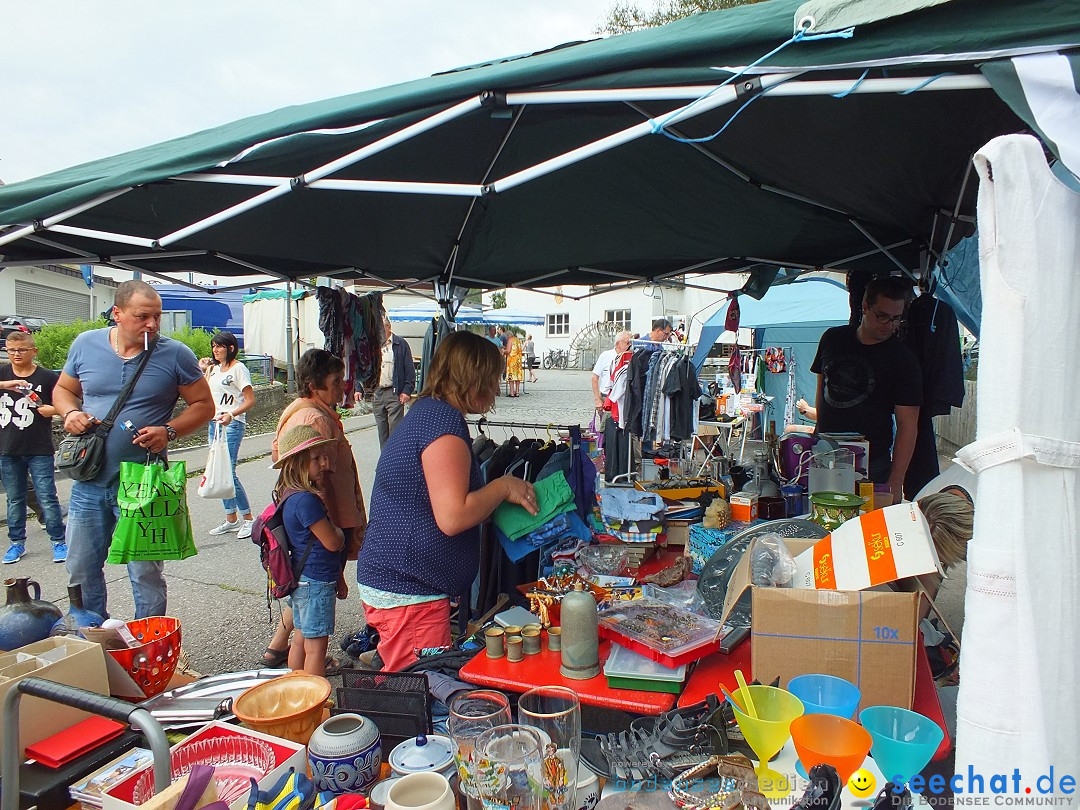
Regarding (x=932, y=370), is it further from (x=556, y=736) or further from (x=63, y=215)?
(x=63, y=215)

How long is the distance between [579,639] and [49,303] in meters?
29.6

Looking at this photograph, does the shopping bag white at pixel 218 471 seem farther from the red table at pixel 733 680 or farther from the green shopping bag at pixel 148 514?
the red table at pixel 733 680

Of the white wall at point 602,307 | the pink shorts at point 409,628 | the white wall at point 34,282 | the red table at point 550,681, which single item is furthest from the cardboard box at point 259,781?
the white wall at point 602,307

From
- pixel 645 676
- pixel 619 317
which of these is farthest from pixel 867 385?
pixel 619 317

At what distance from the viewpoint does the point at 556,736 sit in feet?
4.07

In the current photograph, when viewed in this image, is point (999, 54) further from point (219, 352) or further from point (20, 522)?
point (20, 522)

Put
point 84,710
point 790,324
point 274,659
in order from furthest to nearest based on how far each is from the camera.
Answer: point 790,324 < point 274,659 < point 84,710

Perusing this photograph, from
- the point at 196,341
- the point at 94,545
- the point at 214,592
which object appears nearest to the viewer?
the point at 94,545

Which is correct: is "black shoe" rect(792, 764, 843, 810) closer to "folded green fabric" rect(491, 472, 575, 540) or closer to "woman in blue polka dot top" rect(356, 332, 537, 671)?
"woman in blue polka dot top" rect(356, 332, 537, 671)

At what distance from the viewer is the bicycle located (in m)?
34.2

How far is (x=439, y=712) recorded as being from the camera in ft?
5.89

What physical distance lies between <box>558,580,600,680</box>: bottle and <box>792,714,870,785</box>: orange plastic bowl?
2.34 feet

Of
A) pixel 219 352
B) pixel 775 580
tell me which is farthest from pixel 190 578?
pixel 775 580

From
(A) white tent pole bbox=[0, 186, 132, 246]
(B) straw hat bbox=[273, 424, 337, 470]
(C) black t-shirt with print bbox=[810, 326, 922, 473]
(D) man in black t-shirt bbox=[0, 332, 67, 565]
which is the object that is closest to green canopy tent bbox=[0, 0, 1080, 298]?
(A) white tent pole bbox=[0, 186, 132, 246]
